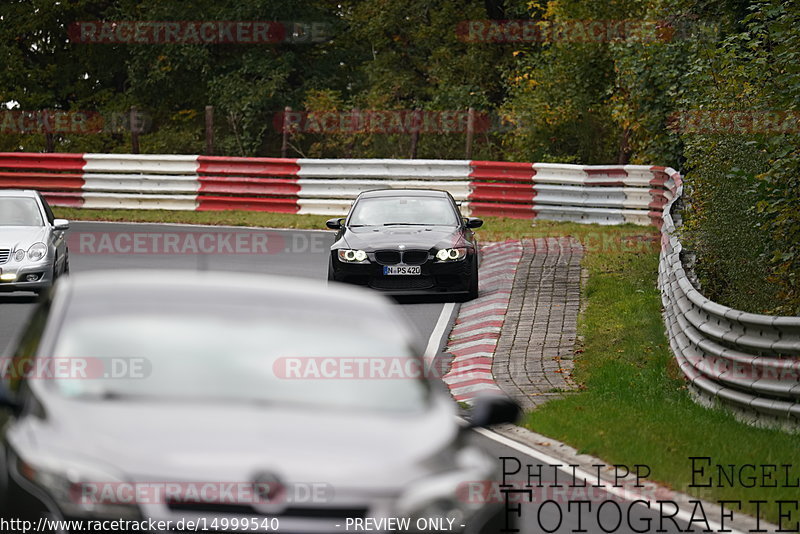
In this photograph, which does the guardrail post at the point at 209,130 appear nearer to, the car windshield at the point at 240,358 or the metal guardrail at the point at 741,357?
the metal guardrail at the point at 741,357

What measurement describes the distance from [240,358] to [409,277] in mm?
12117

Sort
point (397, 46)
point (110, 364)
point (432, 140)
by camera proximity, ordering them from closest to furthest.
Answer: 1. point (110, 364)
2. point (432, 140)
3. point (397, 46)

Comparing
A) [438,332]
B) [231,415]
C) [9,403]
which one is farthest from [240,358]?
[438,332]

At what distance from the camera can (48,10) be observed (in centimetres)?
4916

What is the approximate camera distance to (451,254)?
18.0m

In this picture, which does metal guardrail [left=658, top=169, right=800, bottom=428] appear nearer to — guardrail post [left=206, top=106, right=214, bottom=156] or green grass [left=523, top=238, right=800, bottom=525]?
green grass [left=523, top=238, right=800, bottom=525]

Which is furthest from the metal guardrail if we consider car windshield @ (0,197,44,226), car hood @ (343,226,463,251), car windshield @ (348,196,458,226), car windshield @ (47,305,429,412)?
car windshield @ (0,197,44,226)

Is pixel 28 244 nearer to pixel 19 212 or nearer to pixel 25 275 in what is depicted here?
pixel 25 275

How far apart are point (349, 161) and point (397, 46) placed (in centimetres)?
1608

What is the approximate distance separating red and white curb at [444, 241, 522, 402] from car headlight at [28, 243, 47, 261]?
5316mm

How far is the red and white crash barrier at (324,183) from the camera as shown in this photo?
27141 millimetres

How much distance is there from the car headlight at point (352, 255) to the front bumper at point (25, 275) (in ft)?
12.2

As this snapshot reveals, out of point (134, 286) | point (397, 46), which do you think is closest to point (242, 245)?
point (134, 286)

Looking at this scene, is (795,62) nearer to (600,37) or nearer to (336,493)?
(336,493)
